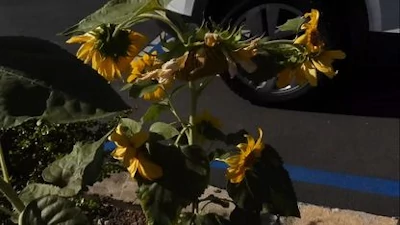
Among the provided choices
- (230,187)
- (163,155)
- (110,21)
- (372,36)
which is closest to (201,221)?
(230,187)

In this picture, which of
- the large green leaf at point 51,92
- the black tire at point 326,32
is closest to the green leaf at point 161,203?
the large green leaf at point 51,92

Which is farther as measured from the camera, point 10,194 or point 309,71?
point 309,71

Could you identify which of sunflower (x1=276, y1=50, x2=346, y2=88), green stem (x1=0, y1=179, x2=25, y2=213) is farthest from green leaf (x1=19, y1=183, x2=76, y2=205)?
sunflower (x1=276, y1=50, x2=346, y2=88)

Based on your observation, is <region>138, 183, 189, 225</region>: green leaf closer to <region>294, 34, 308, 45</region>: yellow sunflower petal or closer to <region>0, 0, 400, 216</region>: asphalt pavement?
<region>294, 34, 308, 45</region>: yellow sunflower petal

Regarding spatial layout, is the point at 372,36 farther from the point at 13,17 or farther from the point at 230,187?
the point at 230,187

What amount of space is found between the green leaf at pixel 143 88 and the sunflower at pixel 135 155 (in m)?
0.10

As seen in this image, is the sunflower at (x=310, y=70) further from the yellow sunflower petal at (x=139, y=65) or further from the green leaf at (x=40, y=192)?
the green leaf at (x=40, y=192)

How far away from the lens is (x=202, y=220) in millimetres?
1761

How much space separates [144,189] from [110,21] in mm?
309

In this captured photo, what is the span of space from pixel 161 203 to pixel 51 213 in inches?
8.0

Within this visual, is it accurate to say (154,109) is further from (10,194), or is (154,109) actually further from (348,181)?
(348,181)

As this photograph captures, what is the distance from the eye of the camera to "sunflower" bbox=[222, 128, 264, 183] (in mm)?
1625

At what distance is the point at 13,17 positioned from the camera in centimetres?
648

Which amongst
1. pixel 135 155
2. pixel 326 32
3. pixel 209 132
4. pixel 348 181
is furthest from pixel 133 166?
pixel 326 32
